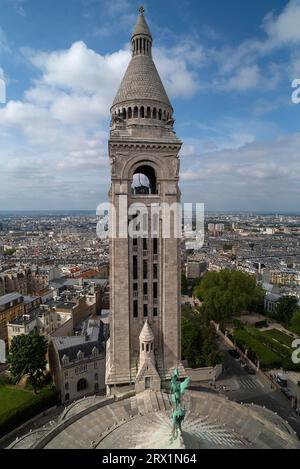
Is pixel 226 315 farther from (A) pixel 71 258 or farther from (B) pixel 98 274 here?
(A) pixel 71 258

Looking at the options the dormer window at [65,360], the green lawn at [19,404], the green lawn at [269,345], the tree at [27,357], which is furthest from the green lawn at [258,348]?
the tree at [27,357]

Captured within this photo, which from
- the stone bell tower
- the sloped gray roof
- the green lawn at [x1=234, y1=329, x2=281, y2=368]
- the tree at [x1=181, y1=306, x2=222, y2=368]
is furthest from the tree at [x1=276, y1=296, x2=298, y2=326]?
the sloped gray roof

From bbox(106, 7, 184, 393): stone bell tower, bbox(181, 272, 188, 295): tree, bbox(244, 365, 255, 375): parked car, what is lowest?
bbox(244, 365, 255, 375): parked car

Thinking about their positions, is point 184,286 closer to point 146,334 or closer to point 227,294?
point 227,294

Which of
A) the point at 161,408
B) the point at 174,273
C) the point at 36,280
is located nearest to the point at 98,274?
the point at 36,280

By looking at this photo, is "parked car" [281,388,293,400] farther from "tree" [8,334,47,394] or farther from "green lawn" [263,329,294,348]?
"tree" [8,334,47,394]

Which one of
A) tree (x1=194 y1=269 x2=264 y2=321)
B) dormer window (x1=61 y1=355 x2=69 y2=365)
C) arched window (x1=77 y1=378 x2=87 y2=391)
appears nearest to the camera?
dormer window (x1=61 y1=355 x2=69 y2=365)

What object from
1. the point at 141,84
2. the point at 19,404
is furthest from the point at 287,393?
the point at 141,84
